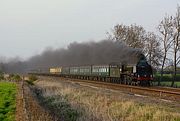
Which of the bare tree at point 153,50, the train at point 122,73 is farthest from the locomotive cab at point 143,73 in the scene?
the bare tree at point 153,50

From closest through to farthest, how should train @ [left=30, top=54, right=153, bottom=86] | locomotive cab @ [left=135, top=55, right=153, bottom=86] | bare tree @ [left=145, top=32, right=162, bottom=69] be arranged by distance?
locomotive cab @ [left=135, top=55, right=153, bottom=86] < train @ [left=30, top=54, right=153, bottom=86] < bare tree @ [left=145, top=32, right=162, bottom=69]

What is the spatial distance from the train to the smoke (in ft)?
2.57

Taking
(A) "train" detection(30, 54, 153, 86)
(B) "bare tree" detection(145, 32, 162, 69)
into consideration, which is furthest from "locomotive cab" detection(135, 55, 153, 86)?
(B) "bare tree" detection(145, 32, 162, 69)

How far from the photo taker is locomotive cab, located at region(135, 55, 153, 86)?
44.2 meters

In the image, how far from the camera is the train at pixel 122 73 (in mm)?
44562

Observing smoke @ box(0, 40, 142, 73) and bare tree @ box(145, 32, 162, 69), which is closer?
smoke @ box(0, 40, 142, 73)

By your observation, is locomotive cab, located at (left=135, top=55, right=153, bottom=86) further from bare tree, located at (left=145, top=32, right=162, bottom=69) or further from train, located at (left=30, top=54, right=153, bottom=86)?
bare tree, located at (left=145, top=32, right=162, bottom=69)

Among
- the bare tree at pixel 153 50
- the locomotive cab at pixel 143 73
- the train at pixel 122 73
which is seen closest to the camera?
the locomotive cab at pixel 143 73

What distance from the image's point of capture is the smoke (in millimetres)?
49691

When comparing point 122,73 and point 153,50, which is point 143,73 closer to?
point 122,73

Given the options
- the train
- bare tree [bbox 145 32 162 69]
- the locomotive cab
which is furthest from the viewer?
bare tree [bbox 145 32 162 69]

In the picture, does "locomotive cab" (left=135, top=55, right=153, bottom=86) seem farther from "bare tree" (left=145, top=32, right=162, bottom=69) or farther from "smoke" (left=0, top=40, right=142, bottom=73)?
"bare tree" (left=145, top=32, right=162, bottom=69)

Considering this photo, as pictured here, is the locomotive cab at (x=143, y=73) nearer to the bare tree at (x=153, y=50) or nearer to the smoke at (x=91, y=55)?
the smoke at (x=91, y=55)

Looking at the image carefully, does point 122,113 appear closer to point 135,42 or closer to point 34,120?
point 34,120
